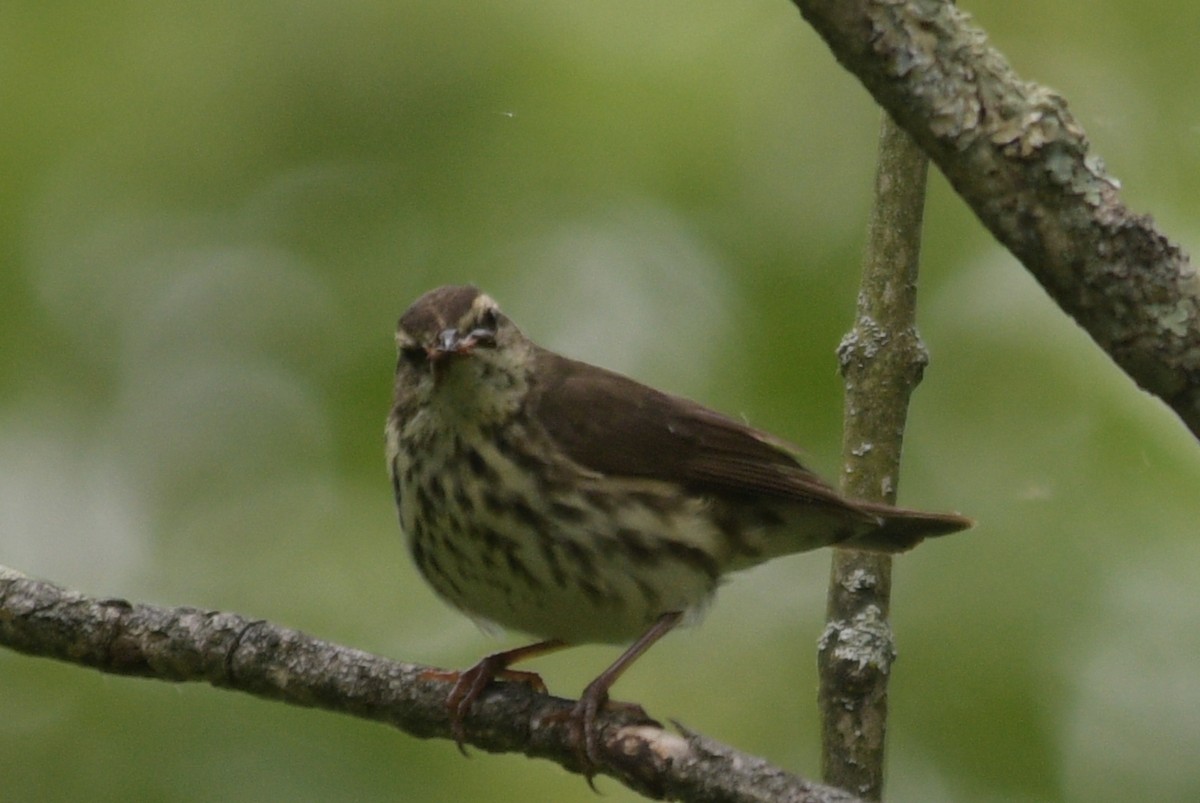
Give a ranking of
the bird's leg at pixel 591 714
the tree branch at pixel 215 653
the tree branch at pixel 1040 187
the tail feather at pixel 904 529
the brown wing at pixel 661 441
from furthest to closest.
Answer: the brown wing at pixel 661 441 → the tail feather at pixel 904 529 → the tree branch at pixel 215 653 → the bird's leg at pixel 591 714 → the tree branch at pixel 1040 187

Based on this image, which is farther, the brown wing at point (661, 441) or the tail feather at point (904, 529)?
the brown wing at point (661, 441)

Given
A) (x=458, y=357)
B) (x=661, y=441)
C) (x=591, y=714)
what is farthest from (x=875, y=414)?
(x=458, y=357)

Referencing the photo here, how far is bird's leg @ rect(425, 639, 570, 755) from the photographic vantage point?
4.03 m

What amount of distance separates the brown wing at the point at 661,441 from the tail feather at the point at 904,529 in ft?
0.60

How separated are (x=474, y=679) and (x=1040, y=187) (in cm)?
222

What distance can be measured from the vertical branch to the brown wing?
49 cm

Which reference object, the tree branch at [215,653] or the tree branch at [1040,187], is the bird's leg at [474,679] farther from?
the tree branch at [1040,187]

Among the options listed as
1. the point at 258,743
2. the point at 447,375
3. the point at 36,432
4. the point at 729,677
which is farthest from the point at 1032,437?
the point at 36,432

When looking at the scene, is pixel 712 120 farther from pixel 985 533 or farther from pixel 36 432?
pixel 36 432

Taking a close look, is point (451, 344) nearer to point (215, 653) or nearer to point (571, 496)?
point (571, 496)

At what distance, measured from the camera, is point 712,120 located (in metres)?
5.41

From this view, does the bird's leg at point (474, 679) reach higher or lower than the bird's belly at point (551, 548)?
lower

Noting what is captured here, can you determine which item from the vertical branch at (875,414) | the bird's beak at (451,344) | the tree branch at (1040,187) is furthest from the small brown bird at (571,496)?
the tree branch at (1040,187)

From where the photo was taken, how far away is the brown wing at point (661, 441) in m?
Answer: 4.60
